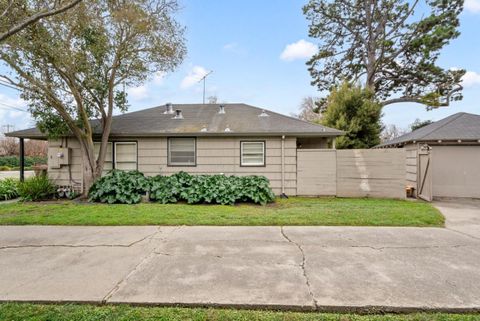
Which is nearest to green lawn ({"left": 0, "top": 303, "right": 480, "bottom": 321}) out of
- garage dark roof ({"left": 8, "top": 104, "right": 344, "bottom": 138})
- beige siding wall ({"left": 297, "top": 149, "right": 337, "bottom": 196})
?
beige siding wall ({"left": 297, "top": 149, "right": 337, "bottom": 196})

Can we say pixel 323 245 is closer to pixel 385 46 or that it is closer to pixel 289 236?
pixel 289 236

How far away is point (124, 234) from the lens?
4922 mm

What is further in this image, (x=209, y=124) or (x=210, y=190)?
(x=209, y=124)

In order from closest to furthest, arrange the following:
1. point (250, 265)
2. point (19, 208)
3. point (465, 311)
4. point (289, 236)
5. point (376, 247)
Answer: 1. point (465, 311)
2. point (250, 265)
3. point (376, 247)
4. point (289, 236)
5. point (19, 208)

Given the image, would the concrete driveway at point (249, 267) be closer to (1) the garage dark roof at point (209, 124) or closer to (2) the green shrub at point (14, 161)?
(1) the garage dark roof at point (209, 124)

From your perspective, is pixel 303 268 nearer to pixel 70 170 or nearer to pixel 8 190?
pixel 70 170

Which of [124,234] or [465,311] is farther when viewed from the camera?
[124,234]

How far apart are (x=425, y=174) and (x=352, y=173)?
8.55 ft

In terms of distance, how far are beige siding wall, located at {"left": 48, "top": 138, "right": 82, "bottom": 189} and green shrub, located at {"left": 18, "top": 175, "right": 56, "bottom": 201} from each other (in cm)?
53

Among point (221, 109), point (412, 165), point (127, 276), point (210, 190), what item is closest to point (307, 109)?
point (412, 165)

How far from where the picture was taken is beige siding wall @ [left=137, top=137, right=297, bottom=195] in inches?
364

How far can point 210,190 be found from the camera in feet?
25.7

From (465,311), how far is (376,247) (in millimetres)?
1734

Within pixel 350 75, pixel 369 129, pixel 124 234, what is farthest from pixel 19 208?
pixel 350 75
